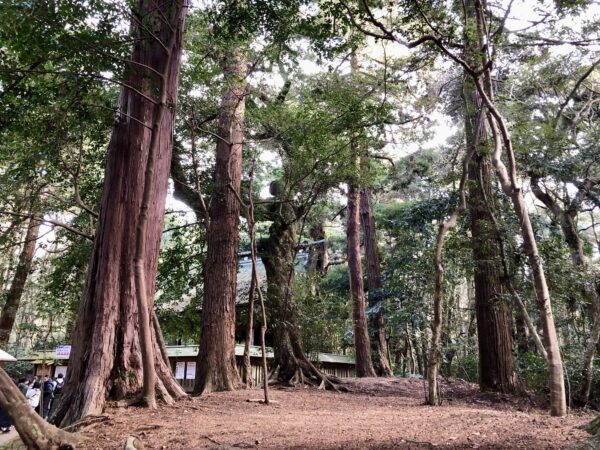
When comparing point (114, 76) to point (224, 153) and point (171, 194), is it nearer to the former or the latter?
point (224, 153)

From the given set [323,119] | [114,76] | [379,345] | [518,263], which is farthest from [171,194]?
[379,345]

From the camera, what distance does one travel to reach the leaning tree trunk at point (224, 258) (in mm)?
8453

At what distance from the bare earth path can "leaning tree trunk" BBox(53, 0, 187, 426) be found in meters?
0.47

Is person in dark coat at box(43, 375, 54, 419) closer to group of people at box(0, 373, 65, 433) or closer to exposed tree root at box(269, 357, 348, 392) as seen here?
group of people at box(0, 373, 65, 433)

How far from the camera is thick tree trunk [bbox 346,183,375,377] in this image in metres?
14.2

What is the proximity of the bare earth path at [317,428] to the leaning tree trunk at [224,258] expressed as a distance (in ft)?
4.06

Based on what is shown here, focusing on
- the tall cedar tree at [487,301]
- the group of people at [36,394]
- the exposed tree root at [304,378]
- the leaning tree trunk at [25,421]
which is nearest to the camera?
the leaning tree trunk at [25,421]

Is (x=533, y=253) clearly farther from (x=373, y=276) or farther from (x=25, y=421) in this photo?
(x=373, y=276)

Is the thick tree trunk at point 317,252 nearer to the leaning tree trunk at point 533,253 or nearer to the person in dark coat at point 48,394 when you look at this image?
the person in dark coat at point 48,394

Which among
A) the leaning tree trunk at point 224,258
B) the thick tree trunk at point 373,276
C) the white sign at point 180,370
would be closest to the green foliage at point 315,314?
the thick tree trunk at point 373,276

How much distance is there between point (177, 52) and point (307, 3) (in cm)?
205

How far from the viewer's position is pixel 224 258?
29.9 ft

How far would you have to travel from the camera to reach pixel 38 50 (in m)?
5.15

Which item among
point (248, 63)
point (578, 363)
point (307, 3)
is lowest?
point (578, 363)
